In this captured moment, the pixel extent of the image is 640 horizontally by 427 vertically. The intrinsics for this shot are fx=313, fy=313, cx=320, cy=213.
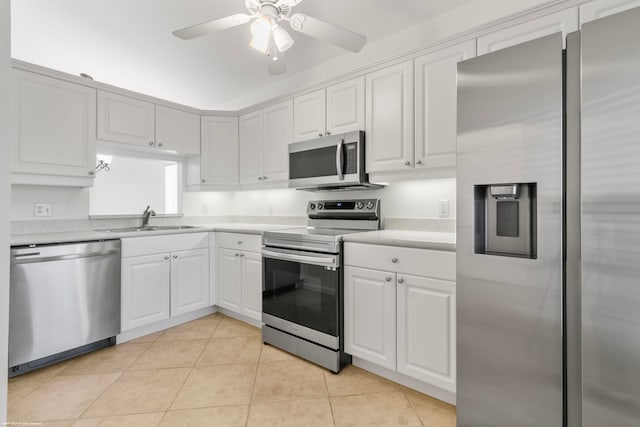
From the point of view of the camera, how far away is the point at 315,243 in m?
2.17

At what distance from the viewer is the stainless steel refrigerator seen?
100cm

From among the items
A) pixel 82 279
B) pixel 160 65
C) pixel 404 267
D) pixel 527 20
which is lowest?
pixel 82 279

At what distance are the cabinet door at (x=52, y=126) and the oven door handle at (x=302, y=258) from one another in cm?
166

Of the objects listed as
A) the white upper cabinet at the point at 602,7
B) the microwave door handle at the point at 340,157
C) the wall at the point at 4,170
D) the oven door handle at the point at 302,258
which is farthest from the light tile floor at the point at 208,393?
the white upper cabinet at the point at 602,7

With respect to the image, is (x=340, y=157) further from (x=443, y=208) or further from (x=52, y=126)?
(x=52, y=126)

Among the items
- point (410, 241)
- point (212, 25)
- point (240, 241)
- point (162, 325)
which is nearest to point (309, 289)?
point (410, 241)

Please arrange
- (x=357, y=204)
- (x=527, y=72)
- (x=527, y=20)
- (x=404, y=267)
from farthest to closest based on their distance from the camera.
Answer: (x=357, y=204)
(x=404, y=267)
(x=527, y=20)
(x=527, y=72)

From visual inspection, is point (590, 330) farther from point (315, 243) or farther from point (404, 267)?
point (315, 243)

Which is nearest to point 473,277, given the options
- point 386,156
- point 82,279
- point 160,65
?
point 386,156

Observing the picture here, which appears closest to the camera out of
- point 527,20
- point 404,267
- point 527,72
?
point 527,72

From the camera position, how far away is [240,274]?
2.88m

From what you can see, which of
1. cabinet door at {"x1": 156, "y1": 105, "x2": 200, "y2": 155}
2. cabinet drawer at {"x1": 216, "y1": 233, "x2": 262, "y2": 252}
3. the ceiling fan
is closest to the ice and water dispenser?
the ceiling fan

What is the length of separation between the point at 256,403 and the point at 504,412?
1.26 meters

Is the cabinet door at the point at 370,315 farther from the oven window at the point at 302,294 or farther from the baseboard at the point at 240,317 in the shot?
the baseboard at the point at 240,317
